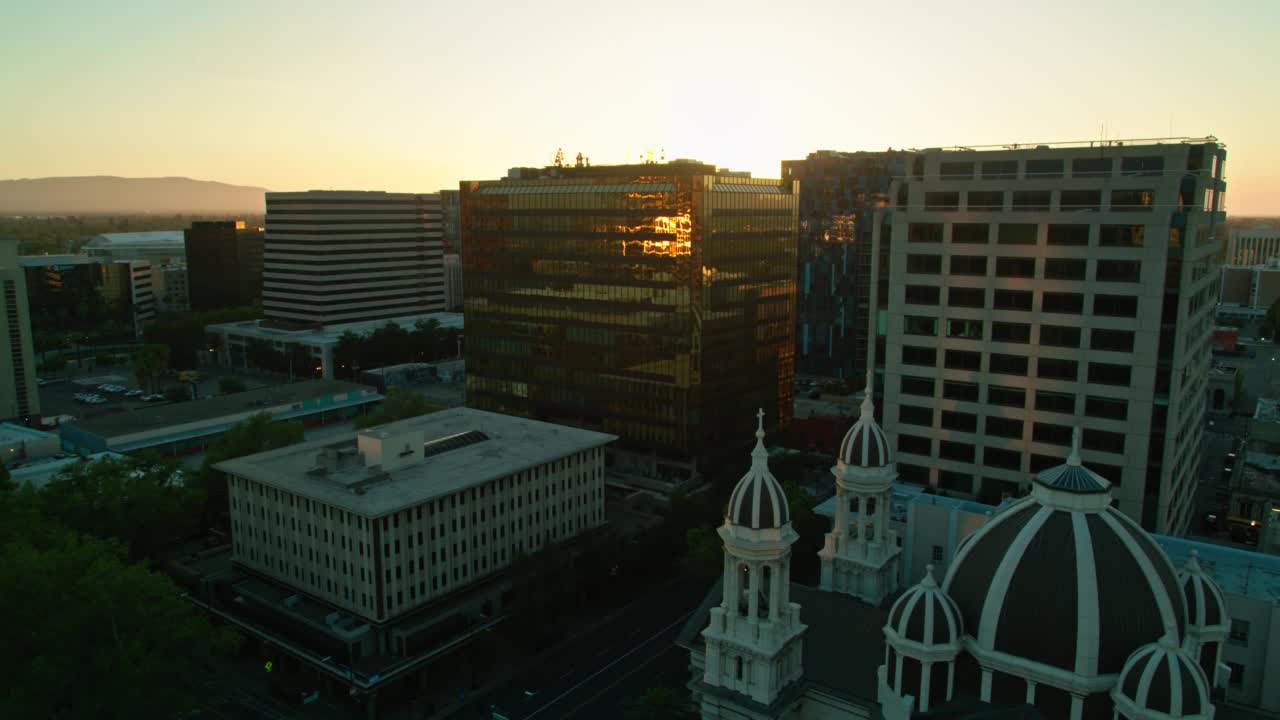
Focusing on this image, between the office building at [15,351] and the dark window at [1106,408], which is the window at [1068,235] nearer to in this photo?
the dark window at [1106,408]

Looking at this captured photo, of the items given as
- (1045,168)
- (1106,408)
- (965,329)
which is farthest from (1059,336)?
(1045,168)

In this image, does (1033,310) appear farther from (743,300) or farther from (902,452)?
Result: (743,300)

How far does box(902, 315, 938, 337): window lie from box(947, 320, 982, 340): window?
50.6 inches

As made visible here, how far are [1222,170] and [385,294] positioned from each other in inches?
6247

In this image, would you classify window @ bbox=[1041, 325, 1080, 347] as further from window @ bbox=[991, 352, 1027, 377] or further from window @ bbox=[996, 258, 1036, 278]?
window @ bbox=[996, 258, 1036, 278]

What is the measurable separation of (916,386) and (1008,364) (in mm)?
8146

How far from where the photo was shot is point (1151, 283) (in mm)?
65312

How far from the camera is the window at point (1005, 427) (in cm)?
7181

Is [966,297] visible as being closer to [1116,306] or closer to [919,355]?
[919,355]

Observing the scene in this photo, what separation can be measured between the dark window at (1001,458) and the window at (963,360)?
5.01 m

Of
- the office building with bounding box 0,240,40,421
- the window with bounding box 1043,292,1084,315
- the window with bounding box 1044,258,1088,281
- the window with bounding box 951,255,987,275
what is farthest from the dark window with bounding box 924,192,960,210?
the office building with bounding box 0,240,40,421

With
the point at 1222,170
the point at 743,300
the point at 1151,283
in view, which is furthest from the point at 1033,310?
the point at 743,300

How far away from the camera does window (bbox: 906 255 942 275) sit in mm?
74000

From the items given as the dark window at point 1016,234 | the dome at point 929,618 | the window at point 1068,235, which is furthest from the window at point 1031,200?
the dome at point 929,618
